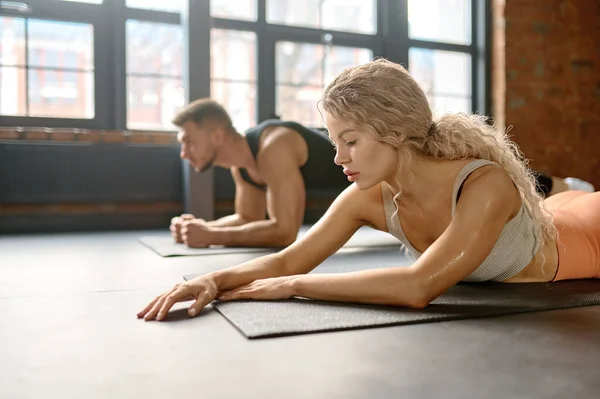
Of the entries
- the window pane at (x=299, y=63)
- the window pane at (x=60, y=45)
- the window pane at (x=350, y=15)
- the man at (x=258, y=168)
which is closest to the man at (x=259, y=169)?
the man at (x=258, y=168)

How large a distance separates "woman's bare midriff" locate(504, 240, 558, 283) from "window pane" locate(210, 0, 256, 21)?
11.4ft

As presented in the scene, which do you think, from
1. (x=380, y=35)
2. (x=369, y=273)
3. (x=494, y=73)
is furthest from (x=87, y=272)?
(x=494, y=73)

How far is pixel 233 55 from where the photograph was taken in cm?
466

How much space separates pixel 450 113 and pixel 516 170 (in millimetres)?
224

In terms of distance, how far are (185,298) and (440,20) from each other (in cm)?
462

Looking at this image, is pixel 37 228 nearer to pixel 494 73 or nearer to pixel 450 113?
pixel 450 113

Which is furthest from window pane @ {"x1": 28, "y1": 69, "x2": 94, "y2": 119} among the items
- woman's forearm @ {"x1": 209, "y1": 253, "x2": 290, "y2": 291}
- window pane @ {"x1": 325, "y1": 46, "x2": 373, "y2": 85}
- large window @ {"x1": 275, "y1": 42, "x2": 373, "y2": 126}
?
woman's forearm @ {"x1": 209, "y1": 253, "x2": 290, "y2": 291}

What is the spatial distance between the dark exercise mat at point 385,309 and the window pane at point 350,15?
3.70m

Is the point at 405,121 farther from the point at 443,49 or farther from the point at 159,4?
the point at 443,49

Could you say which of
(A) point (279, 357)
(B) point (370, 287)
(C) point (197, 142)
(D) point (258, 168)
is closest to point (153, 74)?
(C) point (197, 142)

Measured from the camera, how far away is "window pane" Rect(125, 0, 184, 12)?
14.1 ft

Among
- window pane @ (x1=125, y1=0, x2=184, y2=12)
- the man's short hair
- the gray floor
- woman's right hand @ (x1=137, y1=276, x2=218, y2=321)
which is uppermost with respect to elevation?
window pane @ (x1=125, y1=0, x2=184, y2=12)

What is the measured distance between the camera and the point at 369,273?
1.40 m

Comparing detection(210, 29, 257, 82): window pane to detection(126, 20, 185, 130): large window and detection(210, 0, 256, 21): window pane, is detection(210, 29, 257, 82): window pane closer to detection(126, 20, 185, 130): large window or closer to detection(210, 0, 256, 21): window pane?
detection(210, 0, 256, 21): window pane
